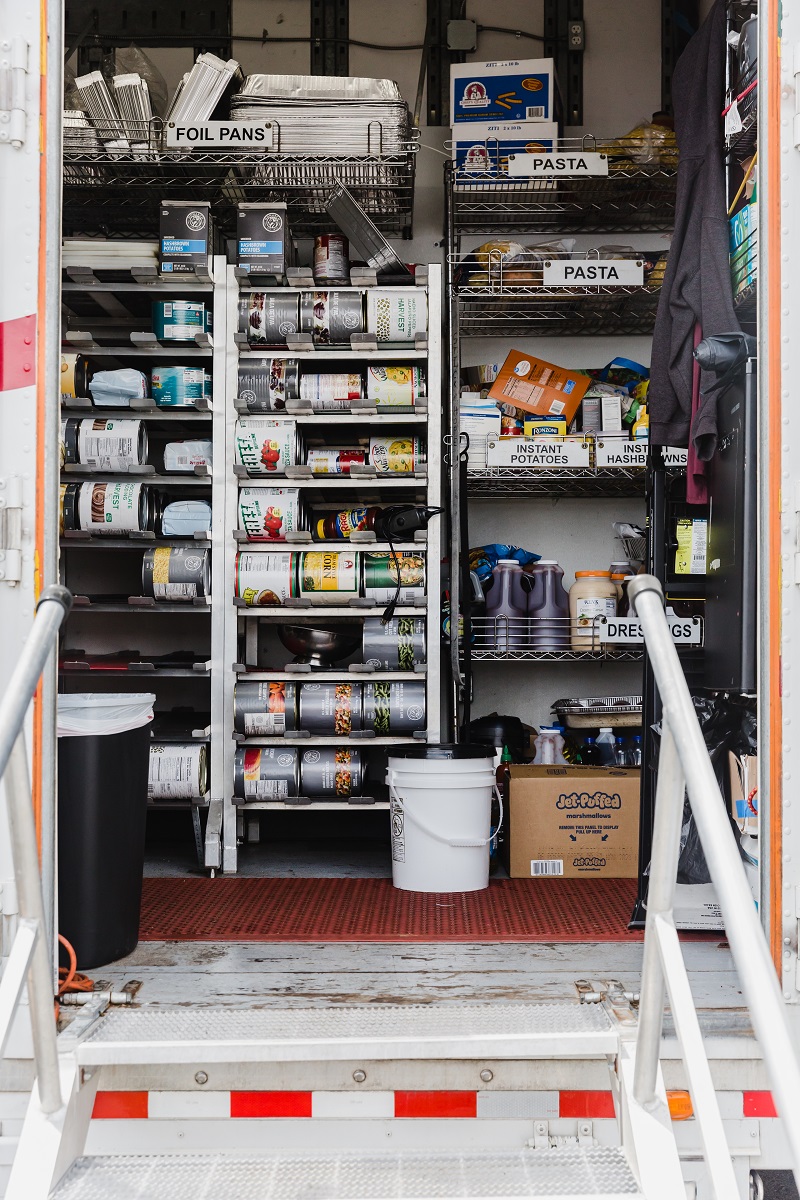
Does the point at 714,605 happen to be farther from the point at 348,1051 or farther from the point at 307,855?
the point at 307,855

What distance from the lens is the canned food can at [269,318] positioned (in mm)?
4500

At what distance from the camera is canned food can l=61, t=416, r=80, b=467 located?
176 inches

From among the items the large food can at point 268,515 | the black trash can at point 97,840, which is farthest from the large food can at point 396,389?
the black trash can at point 97,840

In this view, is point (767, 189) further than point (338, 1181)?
Yes

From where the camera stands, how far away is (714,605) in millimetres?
3045

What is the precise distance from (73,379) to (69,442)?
28cm

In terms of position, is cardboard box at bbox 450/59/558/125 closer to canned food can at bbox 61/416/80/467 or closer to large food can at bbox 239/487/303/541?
large food can at bbox 239/487/303/541

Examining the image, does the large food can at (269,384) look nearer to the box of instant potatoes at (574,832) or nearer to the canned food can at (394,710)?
the canned food can at (394,710)

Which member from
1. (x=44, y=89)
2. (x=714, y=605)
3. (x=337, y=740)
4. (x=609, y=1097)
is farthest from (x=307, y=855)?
(x=44, y=89)

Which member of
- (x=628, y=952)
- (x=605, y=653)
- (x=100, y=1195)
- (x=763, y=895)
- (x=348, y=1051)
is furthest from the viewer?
(x=605, y=653)

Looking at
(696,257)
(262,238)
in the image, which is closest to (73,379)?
(262,238)

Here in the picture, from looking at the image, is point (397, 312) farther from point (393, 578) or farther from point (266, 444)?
point (393, 578)

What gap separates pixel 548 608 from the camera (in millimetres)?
4926

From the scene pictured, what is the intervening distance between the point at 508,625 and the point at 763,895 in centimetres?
274
